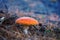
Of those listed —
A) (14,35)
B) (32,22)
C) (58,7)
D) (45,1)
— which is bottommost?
(14,35)

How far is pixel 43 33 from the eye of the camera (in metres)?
5.80

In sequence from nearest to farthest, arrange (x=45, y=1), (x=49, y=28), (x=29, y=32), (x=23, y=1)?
(x=29, y=32) → (x=49, y=28) → (x=23, y=1) → (x=45, y=1)

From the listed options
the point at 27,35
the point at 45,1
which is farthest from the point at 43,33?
the point at 45,1

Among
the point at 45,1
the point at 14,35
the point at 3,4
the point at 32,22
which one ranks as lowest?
the point at 14,35

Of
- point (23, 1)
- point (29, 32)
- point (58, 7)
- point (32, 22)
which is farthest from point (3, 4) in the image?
point (58, 7)

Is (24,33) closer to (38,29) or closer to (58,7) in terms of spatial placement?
(38,29)

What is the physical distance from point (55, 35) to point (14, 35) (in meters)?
1.51

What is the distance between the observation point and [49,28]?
20.0 ft

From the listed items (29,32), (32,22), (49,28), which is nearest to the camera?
(32,22)

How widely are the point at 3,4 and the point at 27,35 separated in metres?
1.70

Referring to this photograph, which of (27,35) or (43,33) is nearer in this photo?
(27,35)

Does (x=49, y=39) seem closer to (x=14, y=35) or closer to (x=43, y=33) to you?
(x=43, y=33)

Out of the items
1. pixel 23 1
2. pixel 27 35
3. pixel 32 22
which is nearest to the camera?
pixel 32 22

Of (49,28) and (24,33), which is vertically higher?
(49,28)
